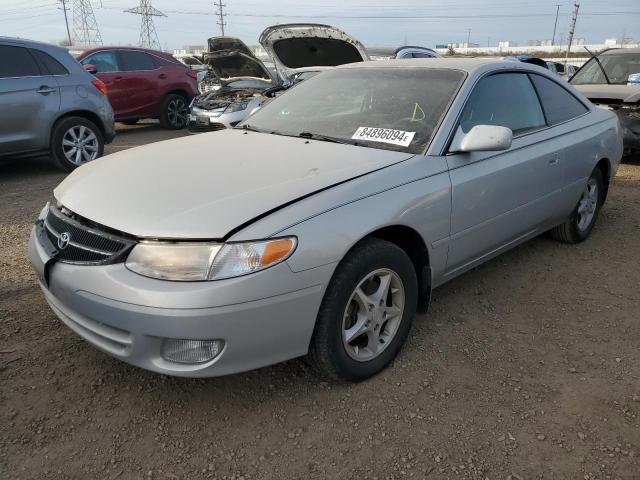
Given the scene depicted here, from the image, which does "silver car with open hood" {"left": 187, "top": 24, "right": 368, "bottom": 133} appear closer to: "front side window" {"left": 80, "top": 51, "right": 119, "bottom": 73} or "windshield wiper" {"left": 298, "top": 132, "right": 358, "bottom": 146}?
"front side window" {"left": 80, "top": 51, "right": 119, "bottom": 73}

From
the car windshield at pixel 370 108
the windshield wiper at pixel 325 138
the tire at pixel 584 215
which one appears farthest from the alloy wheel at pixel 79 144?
the tire at pixel 584 215

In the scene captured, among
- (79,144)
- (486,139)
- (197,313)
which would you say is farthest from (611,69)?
(197,313)

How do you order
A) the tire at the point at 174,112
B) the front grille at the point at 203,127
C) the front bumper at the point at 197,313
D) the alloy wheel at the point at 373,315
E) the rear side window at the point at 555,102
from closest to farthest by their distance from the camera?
the front bumper at the point at 197,313 → the alloy wheel at the point at 373,315 → the rear side window at the point at 555,102 → the front grille at the point at 203,127 → the tire at the point at 174,112

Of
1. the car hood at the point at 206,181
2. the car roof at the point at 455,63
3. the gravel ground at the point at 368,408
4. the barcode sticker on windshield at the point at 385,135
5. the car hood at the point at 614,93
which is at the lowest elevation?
the gravel ground at the point at 368,408

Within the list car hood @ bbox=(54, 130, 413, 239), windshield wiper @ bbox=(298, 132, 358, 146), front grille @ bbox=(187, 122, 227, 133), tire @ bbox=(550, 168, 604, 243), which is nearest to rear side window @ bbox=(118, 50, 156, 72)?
front grille @ bbox=(187, 122, 227, 133)

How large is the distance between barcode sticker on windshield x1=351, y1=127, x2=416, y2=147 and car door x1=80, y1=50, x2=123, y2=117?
A: 815cm

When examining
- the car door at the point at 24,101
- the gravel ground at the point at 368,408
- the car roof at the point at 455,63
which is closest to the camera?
the gravel ground at the point at 368,408

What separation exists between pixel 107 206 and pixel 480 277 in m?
2.59

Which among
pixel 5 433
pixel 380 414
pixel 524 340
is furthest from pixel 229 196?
pixel 524 340

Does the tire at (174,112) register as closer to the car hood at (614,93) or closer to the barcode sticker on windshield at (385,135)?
the car hood at (614,93)

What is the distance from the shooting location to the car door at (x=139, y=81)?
9969 mm

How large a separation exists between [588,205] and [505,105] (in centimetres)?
159

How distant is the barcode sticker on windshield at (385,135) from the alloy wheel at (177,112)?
28.6 feet

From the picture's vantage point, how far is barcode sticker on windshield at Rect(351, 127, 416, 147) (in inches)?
110
